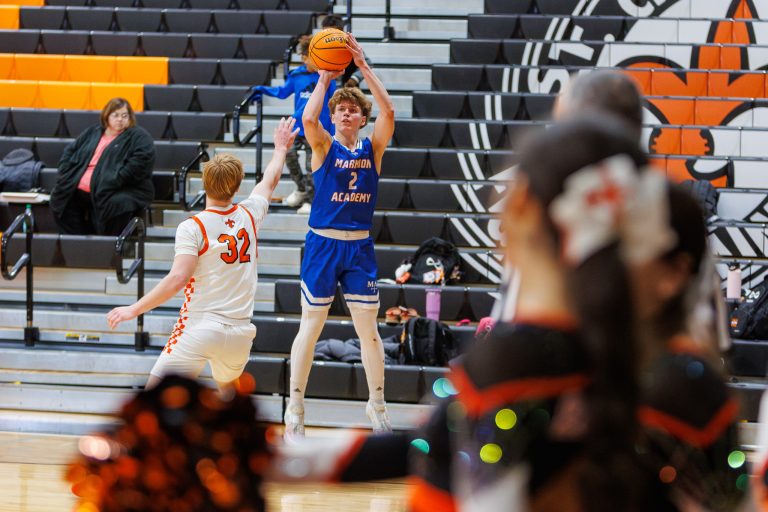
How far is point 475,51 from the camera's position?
31.8ft

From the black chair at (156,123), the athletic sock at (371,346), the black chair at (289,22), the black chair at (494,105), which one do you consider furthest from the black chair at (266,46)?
the athletic sock at (371,346)

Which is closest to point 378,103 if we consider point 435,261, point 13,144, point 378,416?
point 378,416

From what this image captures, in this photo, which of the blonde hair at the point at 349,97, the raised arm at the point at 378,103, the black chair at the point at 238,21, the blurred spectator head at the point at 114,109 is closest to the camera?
the raised arm at the point at 378,103

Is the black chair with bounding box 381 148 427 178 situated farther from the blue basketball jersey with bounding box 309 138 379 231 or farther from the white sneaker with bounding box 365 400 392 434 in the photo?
the white sneaker with bounding box 365 400 392 434

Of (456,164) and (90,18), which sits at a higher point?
(90,18)

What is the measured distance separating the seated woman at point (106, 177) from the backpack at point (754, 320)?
4235mm

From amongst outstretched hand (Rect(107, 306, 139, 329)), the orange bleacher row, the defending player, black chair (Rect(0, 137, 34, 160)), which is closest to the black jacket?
black chair (Rect(0, 137, 34, 160))

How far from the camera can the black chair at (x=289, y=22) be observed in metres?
10.1

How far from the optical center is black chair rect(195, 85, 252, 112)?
371 inches

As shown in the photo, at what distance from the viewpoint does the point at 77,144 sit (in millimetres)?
8281

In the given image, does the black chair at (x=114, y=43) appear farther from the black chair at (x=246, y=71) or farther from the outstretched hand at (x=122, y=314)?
the outstretched hand at (x=122, y=314)

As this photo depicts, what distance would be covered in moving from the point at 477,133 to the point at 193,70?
8.95 ft

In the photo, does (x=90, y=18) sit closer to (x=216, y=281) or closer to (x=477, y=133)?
(x=477, y=133)

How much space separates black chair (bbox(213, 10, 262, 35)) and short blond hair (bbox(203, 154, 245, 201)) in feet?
18.5
